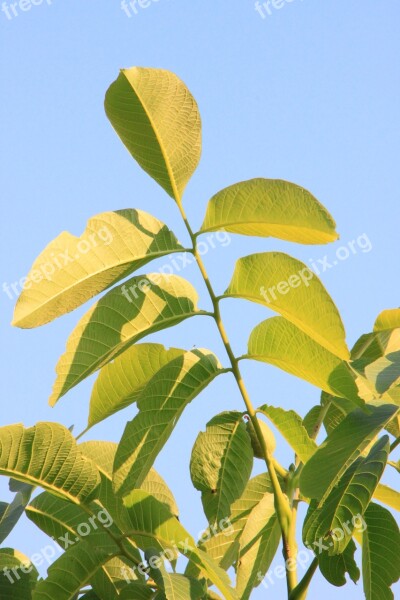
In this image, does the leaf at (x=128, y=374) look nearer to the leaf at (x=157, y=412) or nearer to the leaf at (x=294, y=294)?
the leaf at (x=157, y=412)

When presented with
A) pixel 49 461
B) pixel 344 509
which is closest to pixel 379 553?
pixel 344 509

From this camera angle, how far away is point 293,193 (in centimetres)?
142

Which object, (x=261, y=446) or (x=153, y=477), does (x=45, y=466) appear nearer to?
(x=153, y=477)

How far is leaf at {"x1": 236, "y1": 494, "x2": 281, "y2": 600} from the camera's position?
170 centimetres

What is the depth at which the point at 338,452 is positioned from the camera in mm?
1346

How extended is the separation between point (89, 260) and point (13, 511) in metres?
0.57

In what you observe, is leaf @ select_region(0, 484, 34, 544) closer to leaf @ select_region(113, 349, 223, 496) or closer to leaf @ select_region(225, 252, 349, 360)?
leaf @ select_region(113, 349, 223, 496)

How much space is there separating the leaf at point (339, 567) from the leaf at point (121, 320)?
1.87ft

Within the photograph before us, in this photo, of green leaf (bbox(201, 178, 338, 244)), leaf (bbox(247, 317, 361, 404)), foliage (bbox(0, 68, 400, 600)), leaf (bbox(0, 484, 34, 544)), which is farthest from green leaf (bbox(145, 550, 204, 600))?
green leaf (bbox(201, 178, 338, 244))

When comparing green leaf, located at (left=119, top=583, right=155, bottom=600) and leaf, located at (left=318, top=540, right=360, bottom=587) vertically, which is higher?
green leaf, located at (left=119, top=583, right=155, bottom=600)

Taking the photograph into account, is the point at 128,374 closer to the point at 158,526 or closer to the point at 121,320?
the point at 121,320

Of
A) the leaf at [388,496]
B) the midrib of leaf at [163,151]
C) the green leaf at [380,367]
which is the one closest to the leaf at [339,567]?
the leaf at [388,496]

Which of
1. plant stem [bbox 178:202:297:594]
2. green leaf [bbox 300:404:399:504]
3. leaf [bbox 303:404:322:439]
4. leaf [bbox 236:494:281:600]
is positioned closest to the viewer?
green leaf [bbox 300:404:399:504]

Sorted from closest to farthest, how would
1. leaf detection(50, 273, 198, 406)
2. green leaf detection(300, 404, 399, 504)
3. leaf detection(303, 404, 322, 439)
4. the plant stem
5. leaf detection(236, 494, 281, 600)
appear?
1. green leaf detection(300, 404, 399, 504)
2. leaf detection(50, 273, 198, 406)
3. the plant stem
4. leaf detection(236, 494, 281, 600)
5. leaf detection(303, 404, 322, 439)
